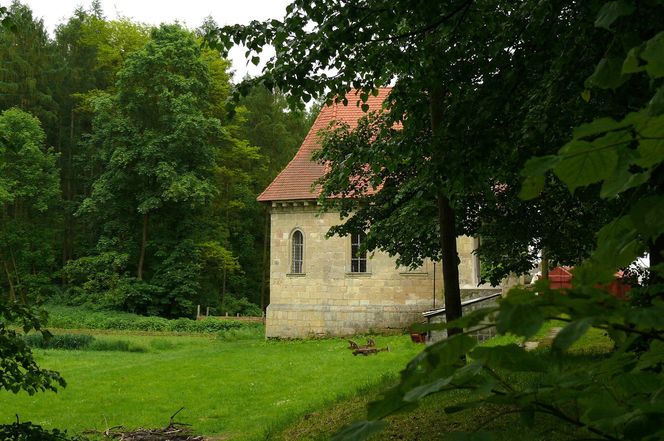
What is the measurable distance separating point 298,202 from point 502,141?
2047 centimetres

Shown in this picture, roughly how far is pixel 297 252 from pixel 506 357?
25.9m

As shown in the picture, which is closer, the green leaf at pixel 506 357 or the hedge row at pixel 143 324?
the green leaf at pixel 506 357

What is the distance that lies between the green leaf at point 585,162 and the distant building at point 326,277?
931 inches

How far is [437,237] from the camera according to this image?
40.7ft

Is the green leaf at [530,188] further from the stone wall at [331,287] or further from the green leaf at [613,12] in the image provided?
the stone wall at [331,287]

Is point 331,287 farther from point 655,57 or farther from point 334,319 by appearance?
Answer: point 655,57

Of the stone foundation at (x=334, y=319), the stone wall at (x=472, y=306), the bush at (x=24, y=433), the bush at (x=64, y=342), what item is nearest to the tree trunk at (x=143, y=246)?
the bush at (x=64, y=342)

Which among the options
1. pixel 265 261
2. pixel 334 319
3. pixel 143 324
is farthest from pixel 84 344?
pixel 265 261

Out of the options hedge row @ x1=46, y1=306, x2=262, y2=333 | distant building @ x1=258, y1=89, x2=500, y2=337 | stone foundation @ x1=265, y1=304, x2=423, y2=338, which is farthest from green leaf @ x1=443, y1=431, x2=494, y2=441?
hedge row @ x1=46, y1=306, x2=262, y2=333

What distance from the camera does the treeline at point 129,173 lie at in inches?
1411

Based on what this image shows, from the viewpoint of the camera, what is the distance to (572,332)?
0.84m

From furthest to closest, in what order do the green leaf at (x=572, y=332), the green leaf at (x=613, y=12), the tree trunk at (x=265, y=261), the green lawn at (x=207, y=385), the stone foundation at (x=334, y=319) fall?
the tree trunk at (x=265, y=261) → the stone foundation at (x=334, y=319) → the green lawn at (x=207, y=385) → the green leaf at (x=613, y=12) → the green leaf at (x=572, y=332)

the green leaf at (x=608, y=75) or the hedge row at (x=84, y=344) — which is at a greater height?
the green leaf at (x=608, y=75)

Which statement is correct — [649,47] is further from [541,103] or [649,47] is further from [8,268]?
[8,268]
